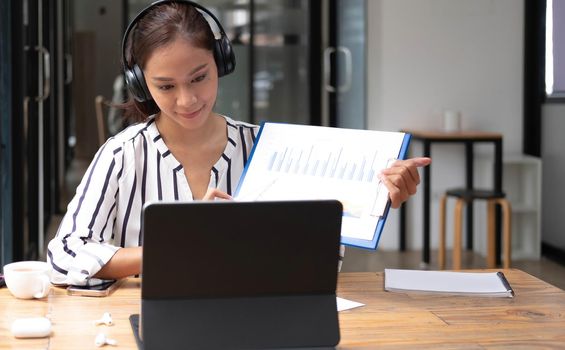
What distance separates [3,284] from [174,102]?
0.51 meters

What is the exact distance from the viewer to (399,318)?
5.12ft

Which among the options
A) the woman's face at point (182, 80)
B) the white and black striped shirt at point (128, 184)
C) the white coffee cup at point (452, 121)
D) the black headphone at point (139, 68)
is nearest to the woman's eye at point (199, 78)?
the woman's face at point (182, 80)

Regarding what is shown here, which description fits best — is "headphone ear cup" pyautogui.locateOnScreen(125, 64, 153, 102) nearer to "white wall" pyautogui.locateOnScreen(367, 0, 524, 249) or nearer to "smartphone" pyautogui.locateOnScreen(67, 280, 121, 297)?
"smartphone" pyautogui.locateOnScreen(67, 280, 121, 297)

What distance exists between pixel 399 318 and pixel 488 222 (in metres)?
3.76

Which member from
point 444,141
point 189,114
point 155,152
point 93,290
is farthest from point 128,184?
point 444,141

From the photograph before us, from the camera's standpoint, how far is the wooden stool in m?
4.89

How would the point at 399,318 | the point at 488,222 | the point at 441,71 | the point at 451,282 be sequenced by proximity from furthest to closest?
1. the point at 441,71
2. the point at 488,222
3. the point at 451,282
4. the point at 399,318

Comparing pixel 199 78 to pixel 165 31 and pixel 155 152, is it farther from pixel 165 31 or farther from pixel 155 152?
pixel 155 152

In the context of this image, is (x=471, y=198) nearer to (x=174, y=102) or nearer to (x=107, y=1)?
(x=174, y=102)

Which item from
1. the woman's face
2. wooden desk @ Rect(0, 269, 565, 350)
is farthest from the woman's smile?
wooden desk @ Rect(0, 269, 565, 350)

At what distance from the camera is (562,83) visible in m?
4.94

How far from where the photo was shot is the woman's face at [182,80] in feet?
6.07

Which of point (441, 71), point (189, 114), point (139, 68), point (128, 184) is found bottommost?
point (128, 184)

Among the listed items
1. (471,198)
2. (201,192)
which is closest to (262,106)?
(471,198)
